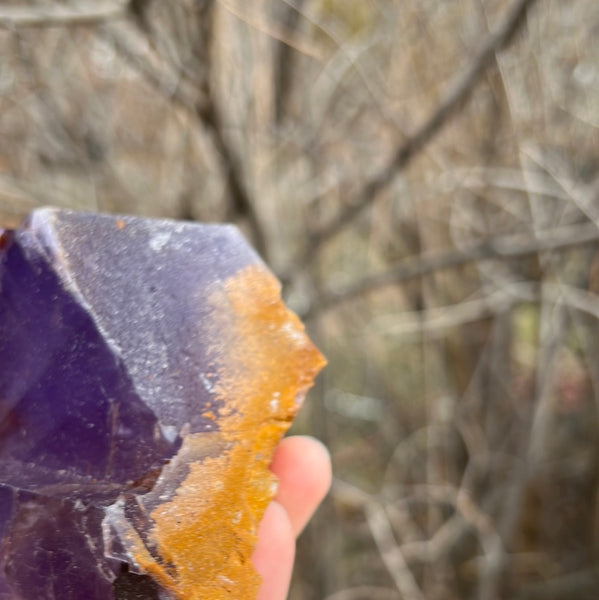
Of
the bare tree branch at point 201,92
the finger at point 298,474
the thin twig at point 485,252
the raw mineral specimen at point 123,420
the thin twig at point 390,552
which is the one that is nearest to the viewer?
the raw mineral specimen at point 123,420

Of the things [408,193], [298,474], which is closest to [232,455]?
[298,474]

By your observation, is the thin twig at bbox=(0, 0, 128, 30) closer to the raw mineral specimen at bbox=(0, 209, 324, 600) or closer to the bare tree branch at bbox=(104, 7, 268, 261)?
the bare tree branch at bbox=(104, 7, 268, 261)

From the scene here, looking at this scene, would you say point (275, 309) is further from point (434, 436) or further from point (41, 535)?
point (434, 436)

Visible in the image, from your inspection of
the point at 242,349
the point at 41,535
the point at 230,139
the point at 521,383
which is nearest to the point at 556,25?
the point at 230,139

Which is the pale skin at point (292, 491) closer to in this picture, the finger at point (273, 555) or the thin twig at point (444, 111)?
the finger at point (273, 555)

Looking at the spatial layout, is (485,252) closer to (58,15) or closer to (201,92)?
(201,92)

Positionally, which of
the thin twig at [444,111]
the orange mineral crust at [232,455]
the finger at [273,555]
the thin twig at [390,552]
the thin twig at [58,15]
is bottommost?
the thin twig at [390,552]

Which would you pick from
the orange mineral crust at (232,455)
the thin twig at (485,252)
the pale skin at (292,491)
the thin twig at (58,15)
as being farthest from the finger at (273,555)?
the thin twig at (58,15)
